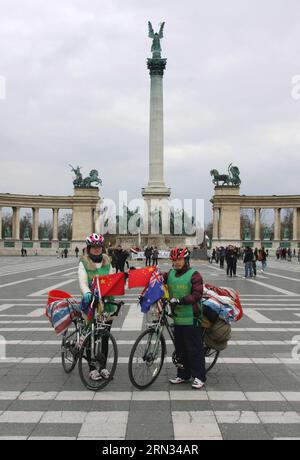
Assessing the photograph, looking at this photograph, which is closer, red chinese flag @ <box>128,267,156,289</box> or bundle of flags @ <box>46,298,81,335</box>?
red chinese flag @ <box>128,267,156,289</box>

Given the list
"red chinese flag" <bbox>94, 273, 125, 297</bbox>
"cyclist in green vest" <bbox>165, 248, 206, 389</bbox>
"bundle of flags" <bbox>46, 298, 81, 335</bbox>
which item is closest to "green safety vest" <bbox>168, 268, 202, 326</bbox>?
"cyclist in green vest" <bbox>165, 248, 206, 389</bbox>

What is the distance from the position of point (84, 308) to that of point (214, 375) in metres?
2.22

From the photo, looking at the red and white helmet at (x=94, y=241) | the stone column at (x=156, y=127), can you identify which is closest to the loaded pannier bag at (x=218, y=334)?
the red and white helmet at (x=94, y=241)

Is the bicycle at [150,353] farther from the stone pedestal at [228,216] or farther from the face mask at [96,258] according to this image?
the stone pedestal at [228,216]

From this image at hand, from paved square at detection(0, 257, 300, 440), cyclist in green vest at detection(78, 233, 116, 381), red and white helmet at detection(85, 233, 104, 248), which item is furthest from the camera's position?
red and white helmet at detection(85, 233, 104, 248)

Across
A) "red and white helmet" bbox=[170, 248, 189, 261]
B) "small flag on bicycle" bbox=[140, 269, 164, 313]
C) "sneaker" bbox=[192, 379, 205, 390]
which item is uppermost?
"red and white helmet" bbox=[170, 248, 189, 261]

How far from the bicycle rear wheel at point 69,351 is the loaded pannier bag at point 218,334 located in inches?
74.2

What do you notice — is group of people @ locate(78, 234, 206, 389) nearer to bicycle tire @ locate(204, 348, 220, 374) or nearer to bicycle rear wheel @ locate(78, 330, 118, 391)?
bicycle rear wheel @ locate(78, 330, 118, 391)

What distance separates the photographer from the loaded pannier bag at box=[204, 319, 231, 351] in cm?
741

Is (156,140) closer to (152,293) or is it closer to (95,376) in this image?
(152,293)

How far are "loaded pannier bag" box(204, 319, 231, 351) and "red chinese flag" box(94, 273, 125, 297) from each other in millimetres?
1421

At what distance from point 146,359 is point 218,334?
108cm

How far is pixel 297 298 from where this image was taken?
18.3 m
